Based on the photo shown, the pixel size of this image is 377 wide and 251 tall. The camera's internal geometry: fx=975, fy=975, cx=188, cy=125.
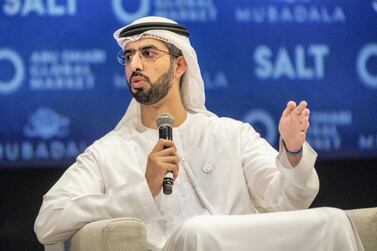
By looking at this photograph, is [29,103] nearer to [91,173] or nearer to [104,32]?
[104,32]

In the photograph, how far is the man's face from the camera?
4383 millimetres

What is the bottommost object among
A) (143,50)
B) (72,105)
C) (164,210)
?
(164,210)

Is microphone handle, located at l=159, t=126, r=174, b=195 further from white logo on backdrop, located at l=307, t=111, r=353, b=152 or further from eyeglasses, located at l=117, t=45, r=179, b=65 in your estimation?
white logo on backdrop, located at l=307, t=111, r=353, b=152

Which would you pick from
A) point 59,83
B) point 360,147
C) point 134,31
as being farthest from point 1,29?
point 360,147

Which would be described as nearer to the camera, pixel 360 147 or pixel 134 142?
pixel 134 142

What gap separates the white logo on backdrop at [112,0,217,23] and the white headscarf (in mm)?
913

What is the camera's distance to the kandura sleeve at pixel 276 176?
→ 4004mm

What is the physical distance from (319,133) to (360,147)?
0.82 ft

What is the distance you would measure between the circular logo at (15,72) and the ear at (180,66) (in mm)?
1169

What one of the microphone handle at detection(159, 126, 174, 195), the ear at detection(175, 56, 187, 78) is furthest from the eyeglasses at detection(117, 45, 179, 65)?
the microphone handle at detection(159, 126, 174, 195)

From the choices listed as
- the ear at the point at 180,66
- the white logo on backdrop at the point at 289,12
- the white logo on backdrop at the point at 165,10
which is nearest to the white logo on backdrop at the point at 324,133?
the white logo on backdrop at the point at 289,12

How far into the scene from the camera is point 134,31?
Result: 4.46 meters

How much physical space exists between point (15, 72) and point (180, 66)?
1197 millimetres

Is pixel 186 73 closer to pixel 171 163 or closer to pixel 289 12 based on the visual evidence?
pixel 171 163
